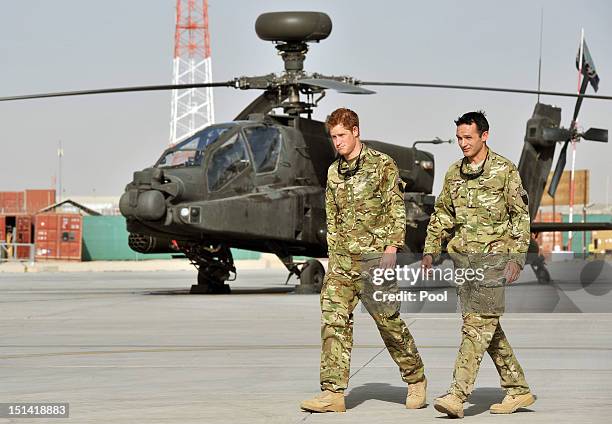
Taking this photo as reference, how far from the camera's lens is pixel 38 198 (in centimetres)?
10681

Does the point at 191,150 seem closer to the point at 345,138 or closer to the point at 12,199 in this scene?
the point at 345,138

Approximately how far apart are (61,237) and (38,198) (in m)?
48.4

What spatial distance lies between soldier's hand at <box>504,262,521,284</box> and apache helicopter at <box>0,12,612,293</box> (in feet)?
36.5

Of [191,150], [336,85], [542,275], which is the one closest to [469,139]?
[336,85]

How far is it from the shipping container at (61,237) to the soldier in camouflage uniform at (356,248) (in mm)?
52870

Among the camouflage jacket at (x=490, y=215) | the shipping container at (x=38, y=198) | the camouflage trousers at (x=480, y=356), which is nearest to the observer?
the camouflage trousers at (x=480, y=356)

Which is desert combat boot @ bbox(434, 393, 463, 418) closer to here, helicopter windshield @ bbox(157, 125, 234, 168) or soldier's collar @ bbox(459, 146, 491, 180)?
soldier's collar @ bbox(459, 146, 491, 180)

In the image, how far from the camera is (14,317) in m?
16.2

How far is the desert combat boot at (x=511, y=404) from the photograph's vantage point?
7.55 metres

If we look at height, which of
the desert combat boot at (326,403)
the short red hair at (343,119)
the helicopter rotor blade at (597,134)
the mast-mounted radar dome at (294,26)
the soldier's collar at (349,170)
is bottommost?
the desert combat boot at (326,403)

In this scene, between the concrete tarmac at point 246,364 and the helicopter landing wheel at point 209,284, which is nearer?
the concrete tarmac at point 246,364

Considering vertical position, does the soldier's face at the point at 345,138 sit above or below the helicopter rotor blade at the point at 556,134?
below

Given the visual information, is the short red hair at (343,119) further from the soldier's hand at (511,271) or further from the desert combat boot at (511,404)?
the desert combat boot at (511,404)

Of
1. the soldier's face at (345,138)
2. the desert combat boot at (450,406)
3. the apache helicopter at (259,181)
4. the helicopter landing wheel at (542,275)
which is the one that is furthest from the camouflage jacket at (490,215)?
the helicopter landing wheel at (542,275)
